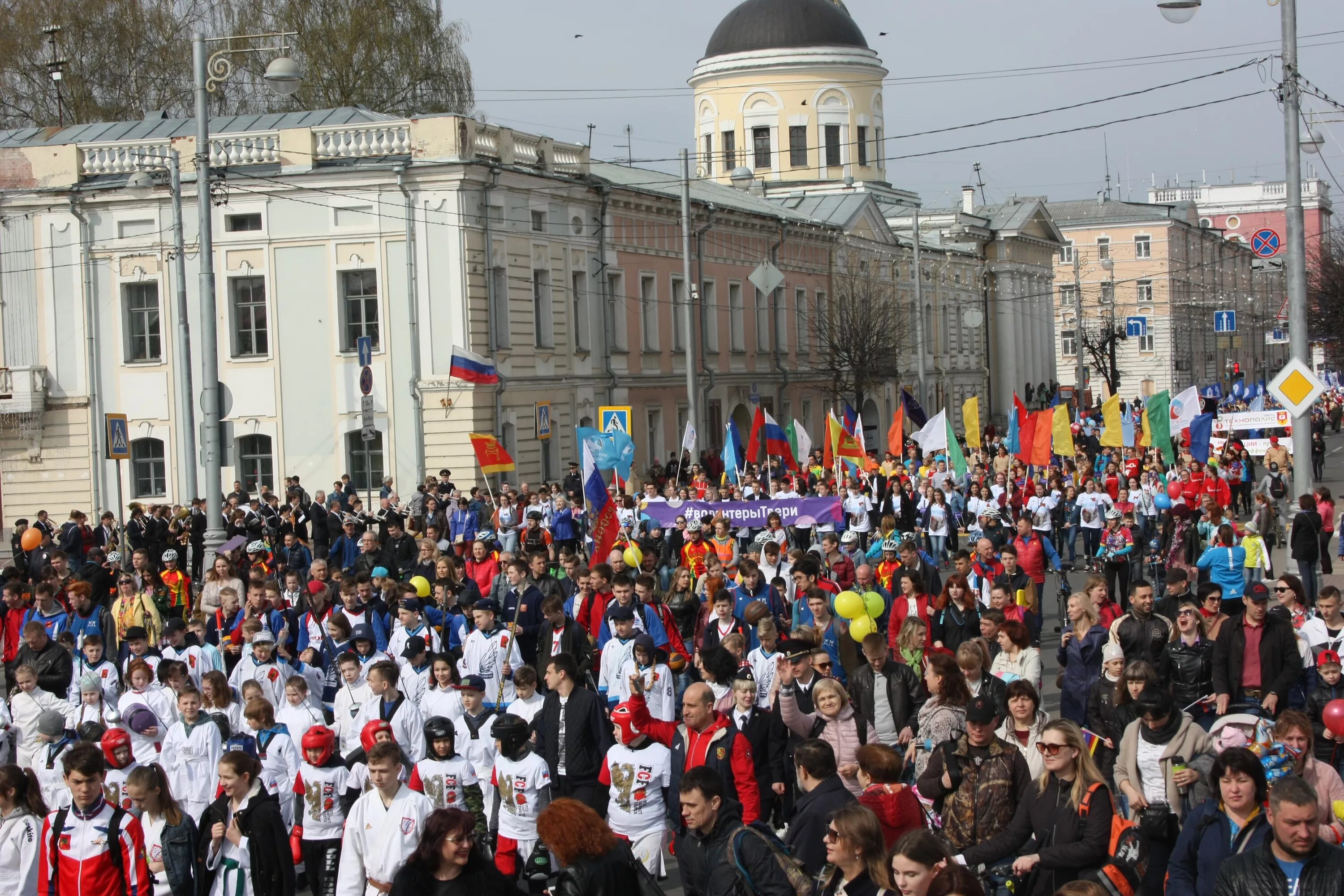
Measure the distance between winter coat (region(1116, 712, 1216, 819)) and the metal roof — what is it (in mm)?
29671

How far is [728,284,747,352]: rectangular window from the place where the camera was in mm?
48781

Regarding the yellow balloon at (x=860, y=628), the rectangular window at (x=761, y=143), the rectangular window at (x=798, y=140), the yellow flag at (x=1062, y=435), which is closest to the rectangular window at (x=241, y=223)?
the yellow flag at (x=1062, y=435)

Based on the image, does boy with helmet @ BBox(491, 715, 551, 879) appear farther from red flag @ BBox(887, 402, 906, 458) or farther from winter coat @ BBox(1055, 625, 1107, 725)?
red flag @ BBox(887, 402, 906, 458)

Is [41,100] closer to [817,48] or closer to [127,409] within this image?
[127,409]

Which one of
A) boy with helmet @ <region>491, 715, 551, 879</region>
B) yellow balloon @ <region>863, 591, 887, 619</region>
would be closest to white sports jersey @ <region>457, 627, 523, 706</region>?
yellow balloon @ <region>863, 591, 887, 619</region>

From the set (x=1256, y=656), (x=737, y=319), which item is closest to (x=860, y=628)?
(x=1256, y=656)

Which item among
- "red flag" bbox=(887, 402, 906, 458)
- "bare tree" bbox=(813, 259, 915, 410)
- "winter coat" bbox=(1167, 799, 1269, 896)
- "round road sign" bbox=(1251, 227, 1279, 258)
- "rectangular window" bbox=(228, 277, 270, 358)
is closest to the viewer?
"winter coat" bbox=(1167, 799, 1269, 896)

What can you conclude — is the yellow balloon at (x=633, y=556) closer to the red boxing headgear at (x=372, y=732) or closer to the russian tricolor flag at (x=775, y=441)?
the red boxing headgear at (x=372, y=732)

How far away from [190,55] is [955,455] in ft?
86.5

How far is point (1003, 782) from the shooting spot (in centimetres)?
814

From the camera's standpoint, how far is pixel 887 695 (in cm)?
1073

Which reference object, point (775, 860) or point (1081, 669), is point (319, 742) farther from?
point (1081, 669)

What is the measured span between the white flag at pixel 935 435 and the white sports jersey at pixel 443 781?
810 inches

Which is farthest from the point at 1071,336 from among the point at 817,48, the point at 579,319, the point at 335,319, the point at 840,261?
the point at 335,319
